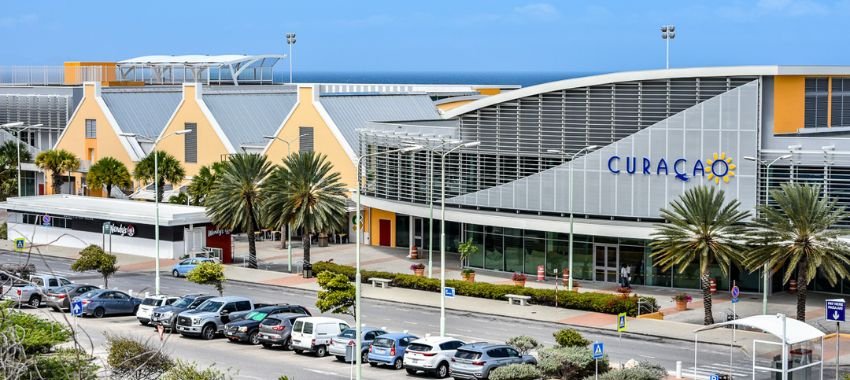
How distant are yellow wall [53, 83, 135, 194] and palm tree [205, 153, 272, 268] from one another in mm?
30148

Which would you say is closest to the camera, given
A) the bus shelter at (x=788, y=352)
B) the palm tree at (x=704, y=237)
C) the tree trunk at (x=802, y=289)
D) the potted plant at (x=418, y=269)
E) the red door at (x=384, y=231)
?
the bus shelter at (x=788, y=352)

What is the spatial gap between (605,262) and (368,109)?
3252cm

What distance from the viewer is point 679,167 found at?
6762 cm

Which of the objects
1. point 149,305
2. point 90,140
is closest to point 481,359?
point 149,305

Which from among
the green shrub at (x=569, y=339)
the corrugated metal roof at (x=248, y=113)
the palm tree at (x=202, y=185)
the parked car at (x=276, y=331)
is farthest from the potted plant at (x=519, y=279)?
the corrugated metal roof at (x=248, y=113)

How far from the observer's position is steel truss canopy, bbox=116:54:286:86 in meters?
124

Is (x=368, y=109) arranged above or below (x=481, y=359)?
above

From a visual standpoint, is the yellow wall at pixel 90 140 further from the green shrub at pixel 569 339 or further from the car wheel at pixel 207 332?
the green shrub at pixel 569 339

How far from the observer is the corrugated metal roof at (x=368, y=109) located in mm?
94312

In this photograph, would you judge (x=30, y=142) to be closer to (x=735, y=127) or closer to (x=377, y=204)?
(x=377, y=204)

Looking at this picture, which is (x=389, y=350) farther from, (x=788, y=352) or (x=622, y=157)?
(x=622, y=157)

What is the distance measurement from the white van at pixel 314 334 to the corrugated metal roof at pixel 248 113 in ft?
171

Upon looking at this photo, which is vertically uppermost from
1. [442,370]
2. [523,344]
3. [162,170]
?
[162,170]

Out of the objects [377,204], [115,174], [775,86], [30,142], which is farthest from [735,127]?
[30,142]
